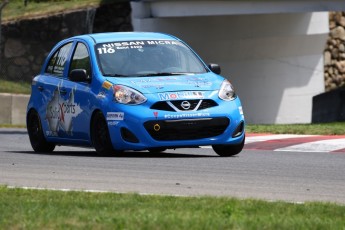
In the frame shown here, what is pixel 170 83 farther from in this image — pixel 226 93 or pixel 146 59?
pixel 146 59

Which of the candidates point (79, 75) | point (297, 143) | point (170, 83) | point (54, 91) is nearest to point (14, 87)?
point (297, 143)

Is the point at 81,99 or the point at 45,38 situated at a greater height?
the point at 81,99

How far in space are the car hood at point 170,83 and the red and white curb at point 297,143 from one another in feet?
7.44

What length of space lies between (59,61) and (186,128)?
8.99 ft

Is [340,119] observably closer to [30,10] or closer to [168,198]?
[30,10]

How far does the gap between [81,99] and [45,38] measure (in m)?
18.9

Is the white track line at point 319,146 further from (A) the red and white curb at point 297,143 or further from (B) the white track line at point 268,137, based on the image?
(B) the white track line at point 268,137

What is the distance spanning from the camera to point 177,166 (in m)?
12.9

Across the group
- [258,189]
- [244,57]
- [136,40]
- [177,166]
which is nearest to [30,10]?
[244,57]

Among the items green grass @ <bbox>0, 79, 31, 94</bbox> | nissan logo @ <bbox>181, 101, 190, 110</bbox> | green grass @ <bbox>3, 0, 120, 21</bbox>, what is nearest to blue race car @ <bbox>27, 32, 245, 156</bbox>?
nissan logo @ <bbox>181, 101, 190, 110</bbox>

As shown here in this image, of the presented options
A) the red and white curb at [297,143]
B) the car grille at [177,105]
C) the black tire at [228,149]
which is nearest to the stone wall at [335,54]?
the red and white curb at [297,143]

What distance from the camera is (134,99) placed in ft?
45.6

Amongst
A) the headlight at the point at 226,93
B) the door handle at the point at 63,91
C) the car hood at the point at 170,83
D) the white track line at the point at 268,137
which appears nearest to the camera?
the car hood at the point at 170,83

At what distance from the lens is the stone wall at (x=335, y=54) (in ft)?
121
